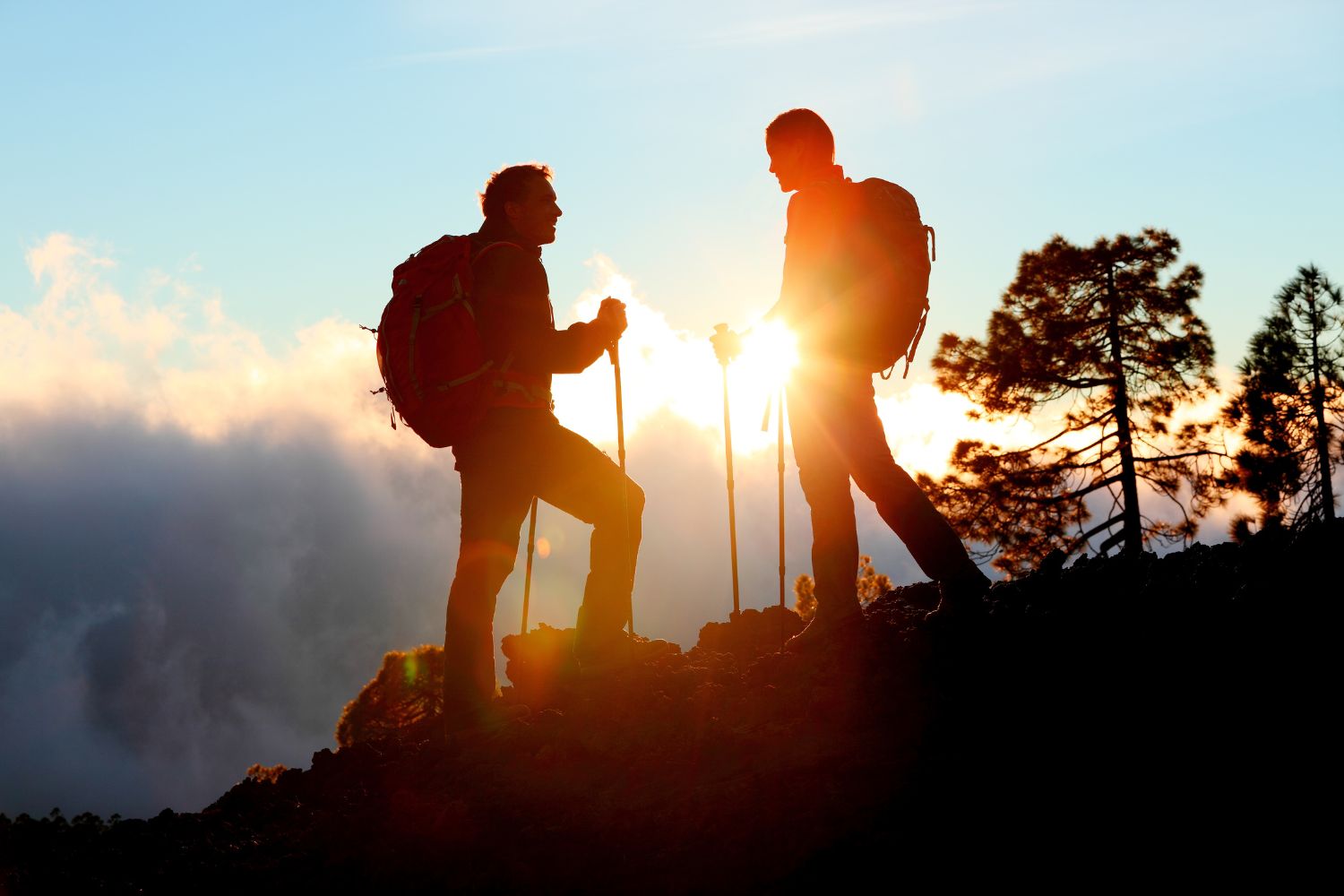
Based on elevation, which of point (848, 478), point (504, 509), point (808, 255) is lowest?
point (504, 509)

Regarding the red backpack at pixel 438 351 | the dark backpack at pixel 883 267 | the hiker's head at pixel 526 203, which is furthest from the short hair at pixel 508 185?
the dark backpack at pixel 883 267

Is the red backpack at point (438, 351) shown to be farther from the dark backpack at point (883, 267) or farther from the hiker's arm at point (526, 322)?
the dark backpack at point (883, 267)

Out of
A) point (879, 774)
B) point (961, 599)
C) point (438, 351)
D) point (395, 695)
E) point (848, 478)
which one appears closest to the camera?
point (879, 774)

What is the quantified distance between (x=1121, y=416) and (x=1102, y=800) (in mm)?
19575

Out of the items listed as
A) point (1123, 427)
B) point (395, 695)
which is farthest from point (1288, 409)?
point (395, 695)

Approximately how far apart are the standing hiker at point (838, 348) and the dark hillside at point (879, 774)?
1.72 ft

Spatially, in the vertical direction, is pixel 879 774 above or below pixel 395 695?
below

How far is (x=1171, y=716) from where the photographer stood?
4.27 m

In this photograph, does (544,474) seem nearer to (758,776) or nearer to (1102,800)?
(758,776)

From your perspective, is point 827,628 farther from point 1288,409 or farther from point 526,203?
point 1288,409

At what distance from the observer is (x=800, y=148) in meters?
5.62

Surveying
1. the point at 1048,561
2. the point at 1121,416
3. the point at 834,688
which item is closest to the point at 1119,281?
the point at 1121,416

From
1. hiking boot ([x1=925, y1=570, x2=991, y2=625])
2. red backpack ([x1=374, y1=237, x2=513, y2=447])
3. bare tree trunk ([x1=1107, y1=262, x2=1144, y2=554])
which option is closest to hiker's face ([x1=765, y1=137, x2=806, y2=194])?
red backpack ([x1=374, y1=237, x2=513, y2=447])

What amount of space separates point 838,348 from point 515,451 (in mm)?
1729
